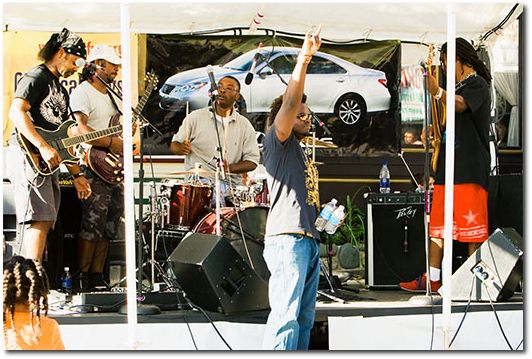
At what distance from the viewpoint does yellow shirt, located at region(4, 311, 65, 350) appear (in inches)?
168

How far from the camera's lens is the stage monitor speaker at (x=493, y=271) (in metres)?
5.65

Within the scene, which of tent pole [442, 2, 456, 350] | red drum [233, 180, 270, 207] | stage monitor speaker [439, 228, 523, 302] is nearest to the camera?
tent pole [442, 2, 456, 350]

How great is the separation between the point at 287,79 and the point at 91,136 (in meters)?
2.33

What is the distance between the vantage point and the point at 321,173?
334 inches

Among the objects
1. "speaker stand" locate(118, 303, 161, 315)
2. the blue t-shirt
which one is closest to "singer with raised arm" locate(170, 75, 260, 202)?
"speaker stand" locate(118, 303, 161, 315)

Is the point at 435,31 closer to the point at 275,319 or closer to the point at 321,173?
the point at 321,173

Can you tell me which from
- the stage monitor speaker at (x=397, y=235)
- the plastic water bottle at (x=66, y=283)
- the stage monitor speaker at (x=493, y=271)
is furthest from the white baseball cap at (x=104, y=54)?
the stage monitor speaker at (x=493, y=271)

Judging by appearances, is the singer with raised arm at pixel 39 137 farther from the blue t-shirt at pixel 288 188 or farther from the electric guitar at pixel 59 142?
the blue t-shirt at pixel 288 188

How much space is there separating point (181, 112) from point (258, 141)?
2.64ft

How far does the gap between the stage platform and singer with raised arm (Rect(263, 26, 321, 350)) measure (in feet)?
2.18

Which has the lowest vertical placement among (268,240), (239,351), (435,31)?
(239,351)

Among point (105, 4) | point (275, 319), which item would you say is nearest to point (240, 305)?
point (275, 319)

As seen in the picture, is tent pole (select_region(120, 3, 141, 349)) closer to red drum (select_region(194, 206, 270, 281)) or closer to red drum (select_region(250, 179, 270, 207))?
red drum (select_region(194, 206, 270, 281))

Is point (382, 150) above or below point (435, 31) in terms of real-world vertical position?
below
